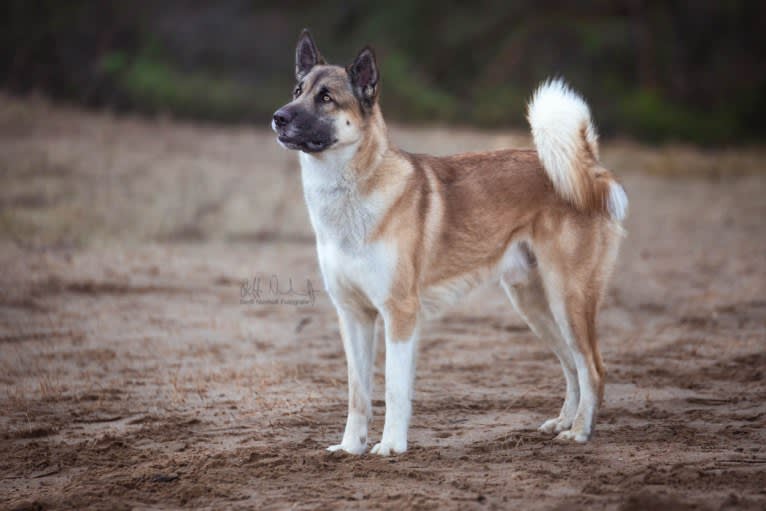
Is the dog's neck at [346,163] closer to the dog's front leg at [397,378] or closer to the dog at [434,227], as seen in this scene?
the dog at [434,227]

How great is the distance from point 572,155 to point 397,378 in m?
1.51

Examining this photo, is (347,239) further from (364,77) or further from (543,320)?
(543,320)

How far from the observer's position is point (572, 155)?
493cm

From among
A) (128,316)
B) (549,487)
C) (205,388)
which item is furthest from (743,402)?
(128,316)

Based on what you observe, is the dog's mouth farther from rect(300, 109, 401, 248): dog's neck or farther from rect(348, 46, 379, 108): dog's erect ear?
rect(348, 46, 379, 108): dog's erect ear

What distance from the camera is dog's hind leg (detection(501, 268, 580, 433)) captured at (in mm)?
5027

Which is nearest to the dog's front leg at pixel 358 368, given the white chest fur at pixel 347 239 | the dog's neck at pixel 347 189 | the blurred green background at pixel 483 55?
the white chest fur at pixel 347 239

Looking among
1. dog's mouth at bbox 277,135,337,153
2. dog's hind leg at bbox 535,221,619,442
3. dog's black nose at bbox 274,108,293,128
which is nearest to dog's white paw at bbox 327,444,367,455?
dog's hind leg at bbox 535,221,619,442

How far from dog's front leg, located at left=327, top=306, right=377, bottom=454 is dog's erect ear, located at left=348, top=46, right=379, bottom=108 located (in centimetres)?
104

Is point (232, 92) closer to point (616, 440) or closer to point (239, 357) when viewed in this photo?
A: point (239, 357)

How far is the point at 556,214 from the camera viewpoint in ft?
16.1

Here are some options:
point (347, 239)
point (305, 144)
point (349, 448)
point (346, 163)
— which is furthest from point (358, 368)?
point (305, 144)

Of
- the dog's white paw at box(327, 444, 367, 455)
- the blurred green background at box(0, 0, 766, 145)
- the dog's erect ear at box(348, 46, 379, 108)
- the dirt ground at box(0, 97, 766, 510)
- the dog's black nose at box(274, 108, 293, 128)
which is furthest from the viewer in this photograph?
the blurred green background at box(0, 0, 766, 145)

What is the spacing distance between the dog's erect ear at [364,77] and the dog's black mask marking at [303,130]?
0.88 ft
